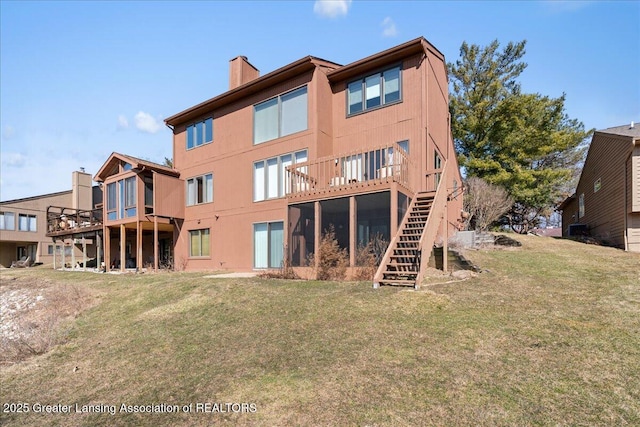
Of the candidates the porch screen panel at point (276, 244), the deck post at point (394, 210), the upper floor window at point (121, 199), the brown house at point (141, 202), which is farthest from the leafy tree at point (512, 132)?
the upper floor window at point (121, 199)

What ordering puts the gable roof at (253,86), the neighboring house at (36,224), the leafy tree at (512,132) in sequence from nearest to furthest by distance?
the gable roof at (253,86), the leafy tree at (512,132), the neighboring house at (36,224)

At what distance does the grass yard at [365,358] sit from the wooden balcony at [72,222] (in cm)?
1569

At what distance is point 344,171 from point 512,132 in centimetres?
1797

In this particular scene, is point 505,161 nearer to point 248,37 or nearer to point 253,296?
point 248,37

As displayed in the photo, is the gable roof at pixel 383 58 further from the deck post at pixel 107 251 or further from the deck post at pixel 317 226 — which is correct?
the deck post at pixel 107 251

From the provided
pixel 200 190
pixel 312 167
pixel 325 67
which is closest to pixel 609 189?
pixel 312 167

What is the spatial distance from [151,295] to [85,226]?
15710 millimetres

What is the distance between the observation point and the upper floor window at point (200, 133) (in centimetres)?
1778

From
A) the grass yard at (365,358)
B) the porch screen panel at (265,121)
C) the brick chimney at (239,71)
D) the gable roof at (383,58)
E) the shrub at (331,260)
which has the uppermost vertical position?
the brick chimney at (239,71)

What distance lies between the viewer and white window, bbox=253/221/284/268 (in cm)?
1400

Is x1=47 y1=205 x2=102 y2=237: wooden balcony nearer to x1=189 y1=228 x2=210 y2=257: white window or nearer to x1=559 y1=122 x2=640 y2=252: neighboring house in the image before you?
x1=189 y1=228 x2=210 y2=257: white window

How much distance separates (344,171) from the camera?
11500 mm

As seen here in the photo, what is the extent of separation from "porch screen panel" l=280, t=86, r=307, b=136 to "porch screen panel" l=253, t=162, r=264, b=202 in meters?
1.80

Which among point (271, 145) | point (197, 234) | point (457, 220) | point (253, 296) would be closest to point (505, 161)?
point (457, 220)
